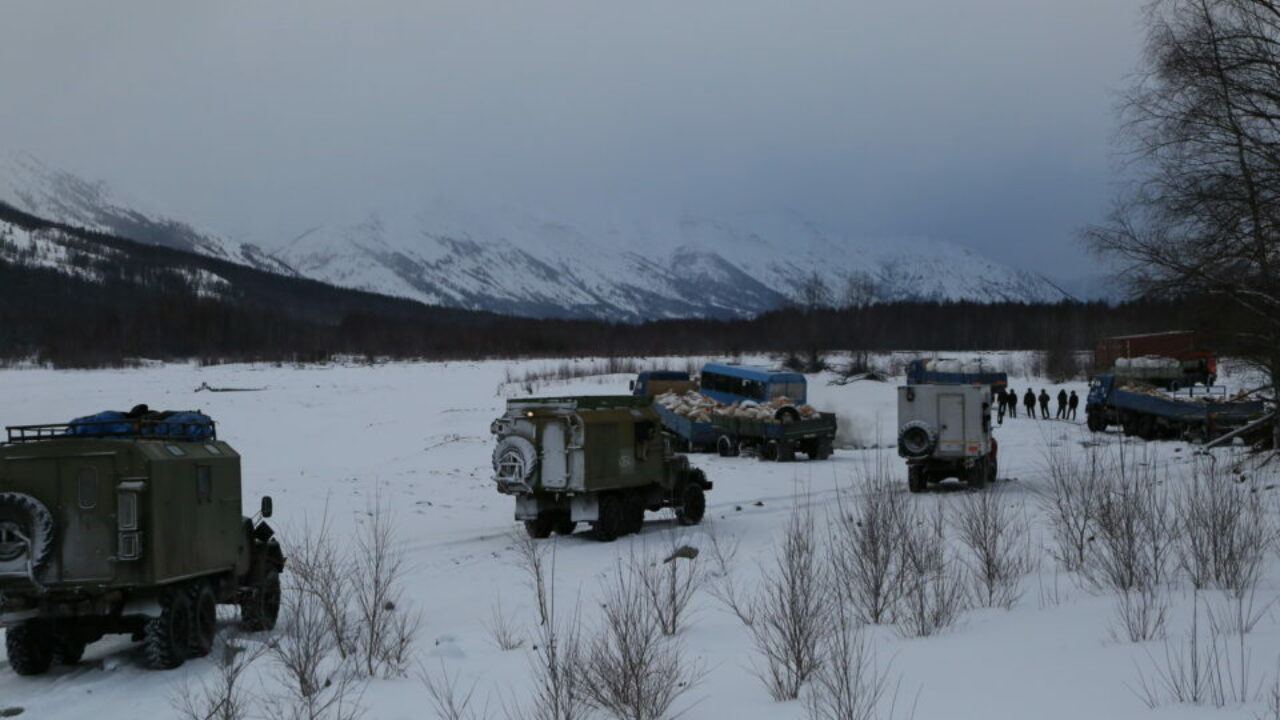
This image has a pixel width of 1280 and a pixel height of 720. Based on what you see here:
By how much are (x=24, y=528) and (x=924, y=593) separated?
8860mm

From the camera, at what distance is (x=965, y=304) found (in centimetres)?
16875

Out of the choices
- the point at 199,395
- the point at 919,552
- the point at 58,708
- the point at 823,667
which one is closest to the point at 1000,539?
the point at 919,552

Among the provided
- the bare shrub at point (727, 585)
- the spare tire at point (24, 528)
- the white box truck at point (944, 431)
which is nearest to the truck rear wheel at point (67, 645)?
the spare tire at point (24, 528)

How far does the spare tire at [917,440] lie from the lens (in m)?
28.0

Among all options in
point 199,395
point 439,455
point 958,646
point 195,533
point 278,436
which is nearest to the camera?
point 958,646

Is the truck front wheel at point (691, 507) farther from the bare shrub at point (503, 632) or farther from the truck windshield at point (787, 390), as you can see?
the truck windshield at point (787, 390)

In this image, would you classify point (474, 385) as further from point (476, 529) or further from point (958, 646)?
point (958, 646)

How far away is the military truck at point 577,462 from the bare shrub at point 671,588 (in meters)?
2.14

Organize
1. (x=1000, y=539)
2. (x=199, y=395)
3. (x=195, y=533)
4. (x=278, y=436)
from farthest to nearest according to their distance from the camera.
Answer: (x=199, y=395) < (x=278, y=436) < (x=1000, y=539) < (x=195, y=533)

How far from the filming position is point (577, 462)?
21125mm

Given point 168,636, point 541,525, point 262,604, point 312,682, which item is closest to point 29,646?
point 168,636

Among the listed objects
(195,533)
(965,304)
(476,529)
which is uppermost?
(965,304)

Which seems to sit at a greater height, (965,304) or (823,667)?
(965,304)

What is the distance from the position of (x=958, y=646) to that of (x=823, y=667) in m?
1.79
